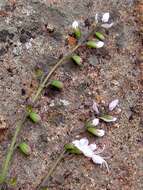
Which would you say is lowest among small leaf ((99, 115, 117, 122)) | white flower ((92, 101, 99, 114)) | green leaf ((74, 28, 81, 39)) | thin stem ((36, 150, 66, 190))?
thin stem ((36, 150, 66, 190))

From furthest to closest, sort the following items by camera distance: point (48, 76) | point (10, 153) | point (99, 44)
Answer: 1. point (99, 44)
2. point (48, 76)
3. point (10, 153)

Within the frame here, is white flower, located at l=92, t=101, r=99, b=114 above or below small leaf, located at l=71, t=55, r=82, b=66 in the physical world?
below

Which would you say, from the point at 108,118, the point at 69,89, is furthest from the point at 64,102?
the point at 108,118

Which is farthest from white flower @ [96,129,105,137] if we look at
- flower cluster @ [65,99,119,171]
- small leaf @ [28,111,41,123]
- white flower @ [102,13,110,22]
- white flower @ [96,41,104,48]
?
white flower @ [102,13,110,22]

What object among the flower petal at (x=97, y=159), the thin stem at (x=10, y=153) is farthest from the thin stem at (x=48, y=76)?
the flower petal at (x=97, y=159)

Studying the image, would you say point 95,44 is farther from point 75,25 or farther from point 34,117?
point 34,117

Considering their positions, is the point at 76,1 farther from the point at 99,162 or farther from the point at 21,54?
the point at 99,162

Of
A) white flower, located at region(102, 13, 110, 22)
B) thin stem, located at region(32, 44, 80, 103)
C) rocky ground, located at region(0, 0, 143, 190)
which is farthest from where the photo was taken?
white flower, located at region(102, 13, 110, 22)

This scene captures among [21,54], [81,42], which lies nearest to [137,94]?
[81,42]

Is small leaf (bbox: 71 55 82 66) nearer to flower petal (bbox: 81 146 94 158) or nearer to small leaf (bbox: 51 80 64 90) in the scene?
small leaf (bbox: 51 80 64 90)
